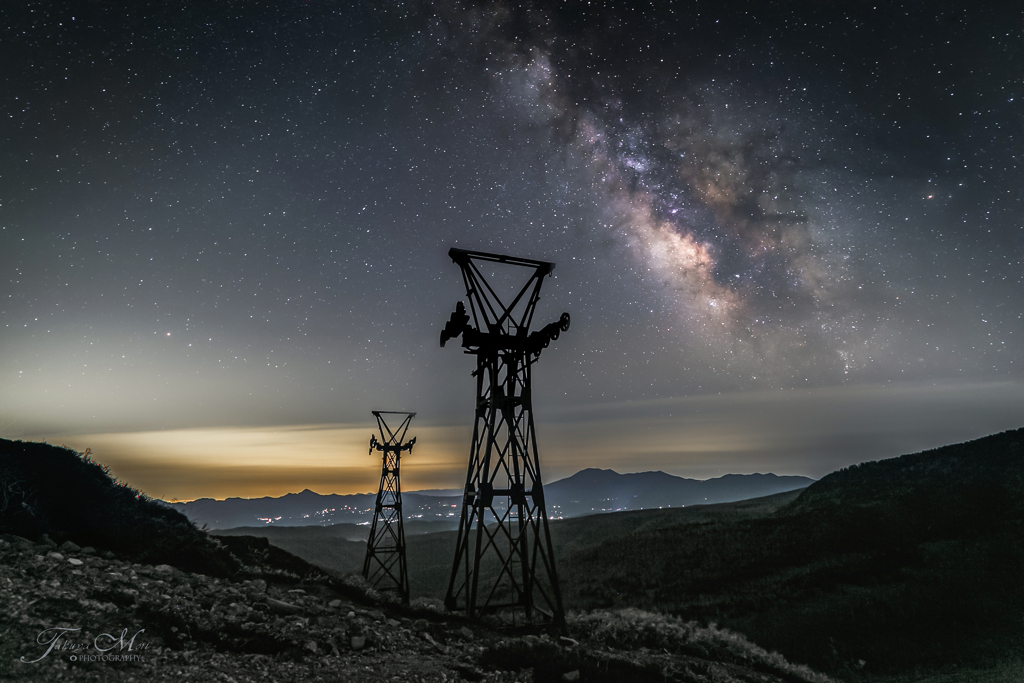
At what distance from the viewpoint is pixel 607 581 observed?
94.3ft

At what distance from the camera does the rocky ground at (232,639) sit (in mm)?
7258

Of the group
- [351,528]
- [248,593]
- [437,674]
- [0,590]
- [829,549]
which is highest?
[0,590]

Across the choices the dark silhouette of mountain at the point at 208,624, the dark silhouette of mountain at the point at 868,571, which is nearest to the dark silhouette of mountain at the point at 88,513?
the dark silhouette of mountain at the point at 208,624

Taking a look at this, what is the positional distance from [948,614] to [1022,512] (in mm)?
14543

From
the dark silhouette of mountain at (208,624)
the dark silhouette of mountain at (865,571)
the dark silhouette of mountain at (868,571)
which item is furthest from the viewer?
the dark silhouette of mountain at (865,571)

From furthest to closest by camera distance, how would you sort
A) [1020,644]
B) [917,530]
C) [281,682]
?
[917,530] < [1020,644] < [281,682]

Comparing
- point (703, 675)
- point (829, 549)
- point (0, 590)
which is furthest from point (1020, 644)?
point (0, 590)

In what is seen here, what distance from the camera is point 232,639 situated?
8.73 m

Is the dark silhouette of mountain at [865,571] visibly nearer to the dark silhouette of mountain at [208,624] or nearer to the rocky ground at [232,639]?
the dark silhouette of mountain at [208,624]

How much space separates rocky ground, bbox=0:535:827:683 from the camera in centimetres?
726

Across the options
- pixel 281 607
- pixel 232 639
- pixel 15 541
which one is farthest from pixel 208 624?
pixel 15 541

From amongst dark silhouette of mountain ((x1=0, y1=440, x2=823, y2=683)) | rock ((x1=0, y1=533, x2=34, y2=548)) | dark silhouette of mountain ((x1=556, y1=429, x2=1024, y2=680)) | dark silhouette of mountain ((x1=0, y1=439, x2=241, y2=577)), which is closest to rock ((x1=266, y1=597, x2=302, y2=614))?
dark silhouette of mountain ((x1=0, y1=440, x2=823, y2=683))

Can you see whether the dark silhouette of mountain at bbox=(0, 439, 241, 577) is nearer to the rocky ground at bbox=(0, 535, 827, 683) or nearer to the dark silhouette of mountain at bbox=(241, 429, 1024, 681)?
the rocky ground at bbox=(0, 535, 827, 683)

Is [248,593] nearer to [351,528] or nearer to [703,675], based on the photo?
[703,675]
